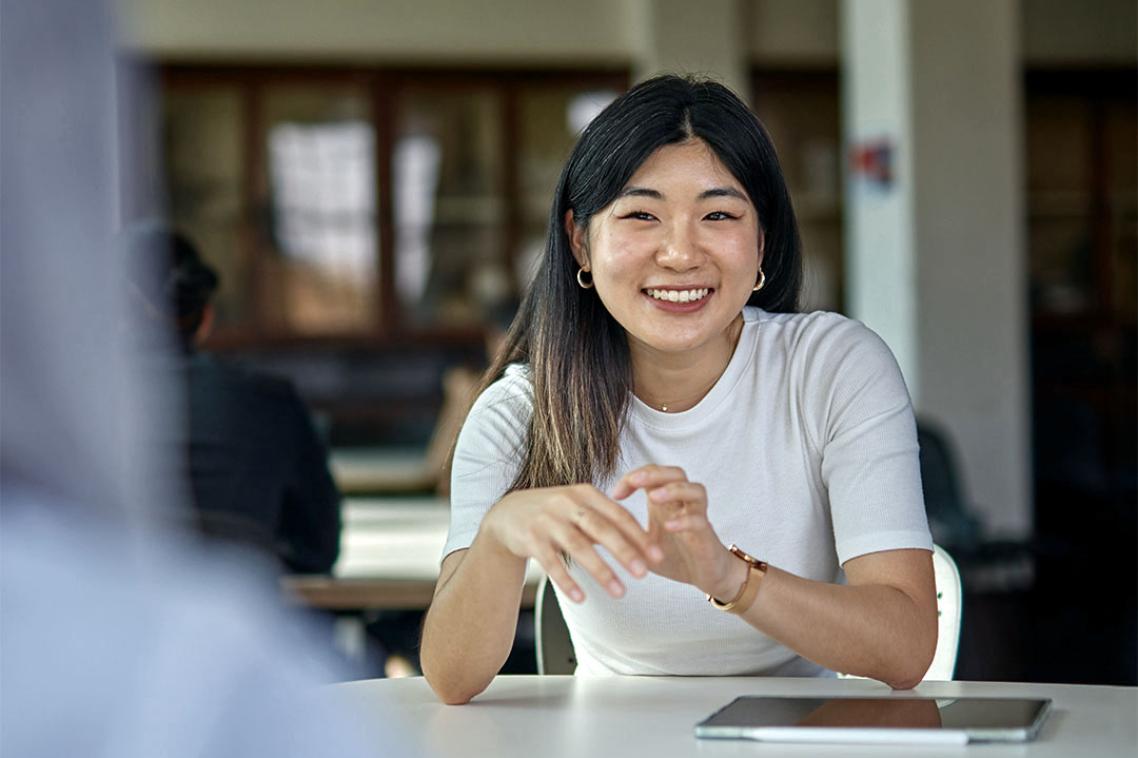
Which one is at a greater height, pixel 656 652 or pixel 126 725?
pixel 126 725

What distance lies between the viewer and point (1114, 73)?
823 centimetres

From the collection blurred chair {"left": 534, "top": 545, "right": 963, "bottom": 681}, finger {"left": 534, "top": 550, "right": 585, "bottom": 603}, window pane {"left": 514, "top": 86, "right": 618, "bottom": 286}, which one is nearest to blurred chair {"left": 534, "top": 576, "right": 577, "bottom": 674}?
blurred chair {"left": 534, "top": 545, "right": 963, "bottom": 681}

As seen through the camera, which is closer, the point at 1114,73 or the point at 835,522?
the point at 835,522

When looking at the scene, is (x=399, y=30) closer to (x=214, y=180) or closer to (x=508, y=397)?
(x=214, y=180)

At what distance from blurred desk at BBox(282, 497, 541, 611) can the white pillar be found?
2278mm

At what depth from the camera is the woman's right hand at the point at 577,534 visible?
54.2 inches

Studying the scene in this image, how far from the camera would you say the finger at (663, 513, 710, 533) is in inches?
57.7

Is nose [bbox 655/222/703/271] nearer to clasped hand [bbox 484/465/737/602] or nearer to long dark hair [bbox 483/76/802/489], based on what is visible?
long dark hair [bbox 483/76/802/489]

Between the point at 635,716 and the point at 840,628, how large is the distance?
0.28 m

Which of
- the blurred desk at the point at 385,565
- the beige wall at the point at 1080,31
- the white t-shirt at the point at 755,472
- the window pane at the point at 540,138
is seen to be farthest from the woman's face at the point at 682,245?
the beige wall at the point at 1080,31

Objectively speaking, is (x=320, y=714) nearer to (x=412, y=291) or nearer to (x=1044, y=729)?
(x=1044, y=729)

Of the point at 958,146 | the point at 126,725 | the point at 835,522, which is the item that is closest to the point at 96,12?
the point at 126,725

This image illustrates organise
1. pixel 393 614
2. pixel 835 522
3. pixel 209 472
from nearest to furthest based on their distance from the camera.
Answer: pixel 835 522 → pixel 209 472 → pixel 393 614

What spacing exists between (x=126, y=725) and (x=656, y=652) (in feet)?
4.31
